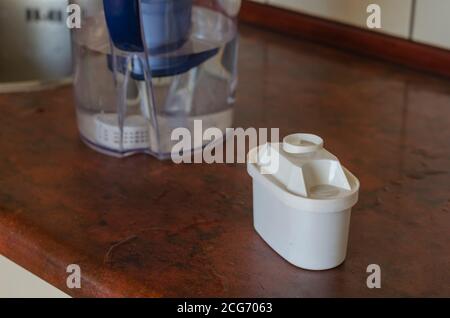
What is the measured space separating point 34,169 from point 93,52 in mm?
156

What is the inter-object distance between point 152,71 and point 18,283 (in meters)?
0.27

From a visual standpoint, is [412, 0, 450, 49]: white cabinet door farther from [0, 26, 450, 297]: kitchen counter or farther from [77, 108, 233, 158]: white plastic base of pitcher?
[77, 108, 233, 158]: white plastic base of pitcher

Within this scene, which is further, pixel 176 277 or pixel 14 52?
pixel 14 52

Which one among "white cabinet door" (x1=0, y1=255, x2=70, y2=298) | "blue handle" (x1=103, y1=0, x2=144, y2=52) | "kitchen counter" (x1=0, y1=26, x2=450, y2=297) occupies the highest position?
"blue handle" (x1=103, y1=0, x2=144, y2=52)

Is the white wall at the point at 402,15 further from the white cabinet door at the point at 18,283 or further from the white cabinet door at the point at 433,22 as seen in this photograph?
the white cabinet door at the point at 18,283

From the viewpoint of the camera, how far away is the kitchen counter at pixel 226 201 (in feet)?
2.21

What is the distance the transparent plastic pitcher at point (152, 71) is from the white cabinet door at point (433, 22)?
0.27 m

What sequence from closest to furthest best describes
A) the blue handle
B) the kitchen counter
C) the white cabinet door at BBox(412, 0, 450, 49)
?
the kitchen counter, the blue handle, the white cabinet door at BBox(412, 0, 450, 49)

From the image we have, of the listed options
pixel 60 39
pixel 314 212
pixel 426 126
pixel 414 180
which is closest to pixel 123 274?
pixel 314 212

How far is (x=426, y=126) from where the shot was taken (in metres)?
0.95

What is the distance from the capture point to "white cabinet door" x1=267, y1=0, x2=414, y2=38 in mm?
1112

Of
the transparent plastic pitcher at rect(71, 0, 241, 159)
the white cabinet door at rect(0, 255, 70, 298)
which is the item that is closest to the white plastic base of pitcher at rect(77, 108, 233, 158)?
the transparent plastic pitcher at rect(71, 0, 241, 159)

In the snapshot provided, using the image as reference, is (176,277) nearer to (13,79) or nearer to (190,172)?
(190,172)

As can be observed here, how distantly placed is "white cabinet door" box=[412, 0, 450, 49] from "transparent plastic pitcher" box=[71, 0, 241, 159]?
0.27 m
